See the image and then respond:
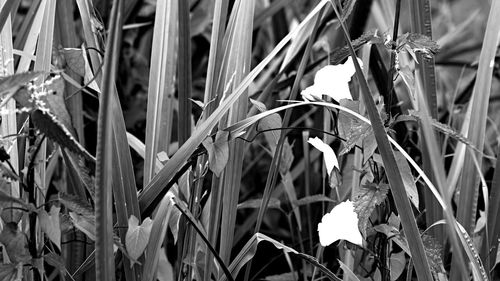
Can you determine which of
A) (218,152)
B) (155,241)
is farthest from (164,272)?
(218,152)

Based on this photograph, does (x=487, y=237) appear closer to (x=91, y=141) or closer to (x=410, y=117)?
(x=410, y=117)

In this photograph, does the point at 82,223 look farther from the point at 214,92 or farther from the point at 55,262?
the point at 214,92

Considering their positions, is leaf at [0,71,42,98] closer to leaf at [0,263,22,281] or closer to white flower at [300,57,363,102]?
leaf at [0,263,22,281]

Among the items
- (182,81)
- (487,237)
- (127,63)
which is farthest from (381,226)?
(127,63)

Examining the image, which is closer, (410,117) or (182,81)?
(410,117)

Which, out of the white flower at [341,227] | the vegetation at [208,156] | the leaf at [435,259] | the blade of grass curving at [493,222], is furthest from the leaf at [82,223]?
the blade of grass curving at [493,222]

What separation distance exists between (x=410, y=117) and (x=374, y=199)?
0.33 ft

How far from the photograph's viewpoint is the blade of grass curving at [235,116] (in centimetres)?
80

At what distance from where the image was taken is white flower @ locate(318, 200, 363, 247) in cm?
71

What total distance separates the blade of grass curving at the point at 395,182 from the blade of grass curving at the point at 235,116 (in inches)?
7.0

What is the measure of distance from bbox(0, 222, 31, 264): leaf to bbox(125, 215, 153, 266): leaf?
10cm

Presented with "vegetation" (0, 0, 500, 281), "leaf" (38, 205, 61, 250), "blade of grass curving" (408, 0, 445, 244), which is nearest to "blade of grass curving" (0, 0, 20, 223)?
"vegetation" (0, 0, 500, 281)

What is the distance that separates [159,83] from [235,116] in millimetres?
103

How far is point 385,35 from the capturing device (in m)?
0.76
